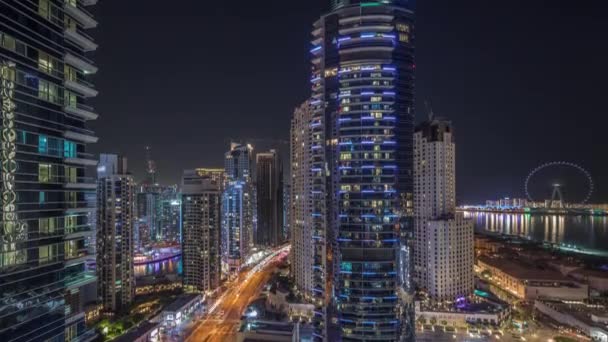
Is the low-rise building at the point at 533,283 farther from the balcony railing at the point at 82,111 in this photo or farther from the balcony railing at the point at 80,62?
the balcony railing at the point at 80,62

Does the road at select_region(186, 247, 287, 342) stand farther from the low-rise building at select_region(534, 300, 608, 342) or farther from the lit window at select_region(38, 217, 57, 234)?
the low-rise building at select_region(534, 300, 608, 342)

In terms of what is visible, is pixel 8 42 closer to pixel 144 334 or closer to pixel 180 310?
pixel 144 334

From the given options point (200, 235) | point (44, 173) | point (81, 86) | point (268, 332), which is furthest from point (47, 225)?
point (200, 235)

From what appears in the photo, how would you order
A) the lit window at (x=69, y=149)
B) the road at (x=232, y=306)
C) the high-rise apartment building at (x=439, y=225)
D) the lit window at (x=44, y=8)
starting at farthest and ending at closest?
the high-rise apartment building at (x=439, y=225), the road at (x=232, y=306), the lit window at (x=69, y=149), the lit window at (x=44, y=8)

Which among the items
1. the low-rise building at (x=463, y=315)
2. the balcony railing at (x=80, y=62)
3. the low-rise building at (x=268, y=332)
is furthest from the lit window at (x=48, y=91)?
the low-rise building at (x=463, y=315)

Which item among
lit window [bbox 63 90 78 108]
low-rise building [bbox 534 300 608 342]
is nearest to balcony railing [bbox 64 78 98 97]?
lit window [bbox 63 90 78 108]

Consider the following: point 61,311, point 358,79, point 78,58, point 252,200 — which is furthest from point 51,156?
point 252,200

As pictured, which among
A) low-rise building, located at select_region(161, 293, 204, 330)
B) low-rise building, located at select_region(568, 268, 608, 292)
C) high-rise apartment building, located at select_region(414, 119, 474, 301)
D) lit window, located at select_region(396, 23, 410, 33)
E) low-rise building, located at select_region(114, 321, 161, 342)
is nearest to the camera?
lit window, located at select_region(396, 23, 410, 33)
